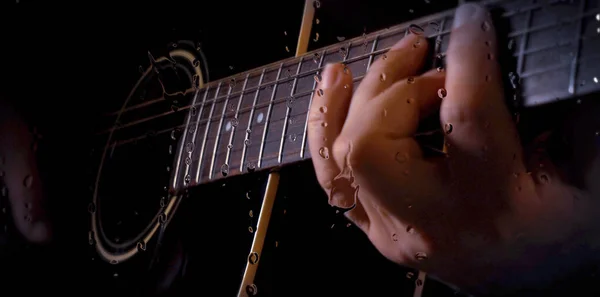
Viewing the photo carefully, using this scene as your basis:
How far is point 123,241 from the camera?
1.59 ft

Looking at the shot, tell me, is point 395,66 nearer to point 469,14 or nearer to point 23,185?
point 469,14

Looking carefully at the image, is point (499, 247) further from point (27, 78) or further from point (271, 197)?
point (27, 78)

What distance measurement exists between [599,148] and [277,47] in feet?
0.75

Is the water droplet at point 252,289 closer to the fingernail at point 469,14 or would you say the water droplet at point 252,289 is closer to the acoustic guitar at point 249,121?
the acoustic guitar at point 249,121

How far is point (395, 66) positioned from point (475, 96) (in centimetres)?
5

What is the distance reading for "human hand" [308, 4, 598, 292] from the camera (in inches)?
9.5

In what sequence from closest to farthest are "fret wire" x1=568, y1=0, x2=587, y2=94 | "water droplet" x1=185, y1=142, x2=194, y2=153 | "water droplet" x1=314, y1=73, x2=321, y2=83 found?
"fret wire" x1=568, y1=0, x2=587, y2=94
"water droplet" x1=314, y1=73, x2=321, y2=83
"water droplet" x1=185, y1=142, x2=194, y2=153

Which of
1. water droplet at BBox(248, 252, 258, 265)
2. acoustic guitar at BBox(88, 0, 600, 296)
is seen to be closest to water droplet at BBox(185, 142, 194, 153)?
acoustic guitar at BBox(88, 0, 600, 296)

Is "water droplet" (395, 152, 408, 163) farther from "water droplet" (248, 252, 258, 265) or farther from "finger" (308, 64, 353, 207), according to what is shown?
"water droplet" (248, 252, 258, 265)

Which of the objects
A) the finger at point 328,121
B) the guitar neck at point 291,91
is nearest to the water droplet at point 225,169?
the guitar neck at point 291,91

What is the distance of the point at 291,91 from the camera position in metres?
A: 0.35

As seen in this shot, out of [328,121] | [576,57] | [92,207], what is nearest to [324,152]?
[328,121]

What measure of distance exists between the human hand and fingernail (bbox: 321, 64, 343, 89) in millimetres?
13

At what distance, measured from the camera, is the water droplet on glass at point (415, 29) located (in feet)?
0.91
